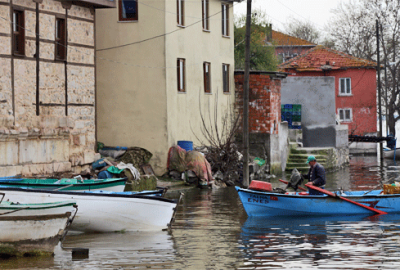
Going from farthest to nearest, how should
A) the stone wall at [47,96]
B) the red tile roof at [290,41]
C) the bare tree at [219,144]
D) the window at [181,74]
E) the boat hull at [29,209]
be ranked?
the red tile roof at [290,41]
the window at [181,74]
the bare tree at [219,144]
the stone wall at [47,96]
the boat hull at [29,209]

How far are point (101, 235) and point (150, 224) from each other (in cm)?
112

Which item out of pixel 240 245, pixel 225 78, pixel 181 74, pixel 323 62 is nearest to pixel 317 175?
pixel 240 245

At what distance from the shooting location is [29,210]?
13.9 meters

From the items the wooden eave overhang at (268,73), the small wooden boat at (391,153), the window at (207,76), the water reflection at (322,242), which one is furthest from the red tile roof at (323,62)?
the water reflection at (322,242)

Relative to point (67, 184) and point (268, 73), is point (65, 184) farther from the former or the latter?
point (268, 73)

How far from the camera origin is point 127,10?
3033 centimetres

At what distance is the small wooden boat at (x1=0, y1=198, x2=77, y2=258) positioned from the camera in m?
13.8

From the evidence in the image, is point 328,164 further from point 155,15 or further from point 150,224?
point 150,224

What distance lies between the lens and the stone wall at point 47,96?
A: 2294 cm

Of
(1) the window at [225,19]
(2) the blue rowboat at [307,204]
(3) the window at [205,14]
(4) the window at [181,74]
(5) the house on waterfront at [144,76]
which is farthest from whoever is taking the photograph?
(1) the window at [225,19]

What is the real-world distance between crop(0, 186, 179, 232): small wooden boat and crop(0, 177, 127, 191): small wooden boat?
2.79 m

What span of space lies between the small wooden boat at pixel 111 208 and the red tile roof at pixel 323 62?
39.7m

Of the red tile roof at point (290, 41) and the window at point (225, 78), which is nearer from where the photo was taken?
the window at point (225, 78)

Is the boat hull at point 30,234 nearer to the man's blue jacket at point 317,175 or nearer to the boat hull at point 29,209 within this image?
the boat hull at point 29,209
